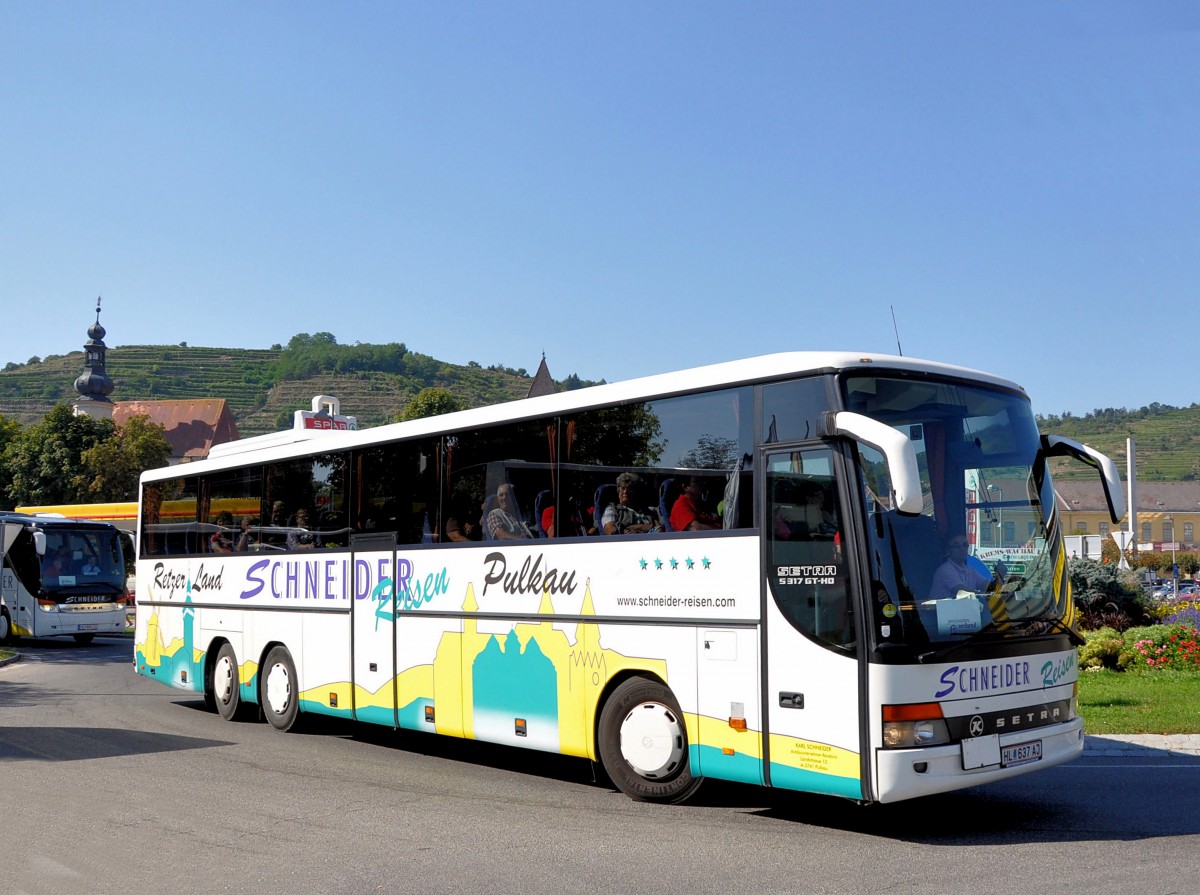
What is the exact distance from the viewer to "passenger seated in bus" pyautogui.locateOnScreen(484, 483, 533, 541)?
10.3 m

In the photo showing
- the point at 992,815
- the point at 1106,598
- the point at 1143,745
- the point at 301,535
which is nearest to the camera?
the point at 992,815

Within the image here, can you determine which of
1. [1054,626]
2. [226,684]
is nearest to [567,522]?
[1054,626]

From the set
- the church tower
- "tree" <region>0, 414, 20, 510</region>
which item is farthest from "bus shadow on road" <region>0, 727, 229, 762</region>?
the church tower

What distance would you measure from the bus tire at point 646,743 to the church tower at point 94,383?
367 feet

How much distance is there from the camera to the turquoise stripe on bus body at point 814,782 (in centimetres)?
735

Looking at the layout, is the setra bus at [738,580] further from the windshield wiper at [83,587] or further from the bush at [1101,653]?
the windshield wiper at [83,587]

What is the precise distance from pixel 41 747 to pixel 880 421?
30.9 feet

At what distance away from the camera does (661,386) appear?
902 centimetres

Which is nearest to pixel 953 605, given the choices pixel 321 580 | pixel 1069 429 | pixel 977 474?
pixel 977 474

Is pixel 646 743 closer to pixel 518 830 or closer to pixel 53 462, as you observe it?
pixel 518 830

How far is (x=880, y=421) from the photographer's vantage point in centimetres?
779

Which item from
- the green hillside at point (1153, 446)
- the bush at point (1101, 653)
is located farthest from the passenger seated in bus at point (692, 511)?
the green hillside at point (1153, 446)

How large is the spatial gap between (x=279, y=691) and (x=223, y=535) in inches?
90.5

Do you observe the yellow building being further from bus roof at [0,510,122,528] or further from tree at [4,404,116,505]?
bus roof at [0,510,122,528]
